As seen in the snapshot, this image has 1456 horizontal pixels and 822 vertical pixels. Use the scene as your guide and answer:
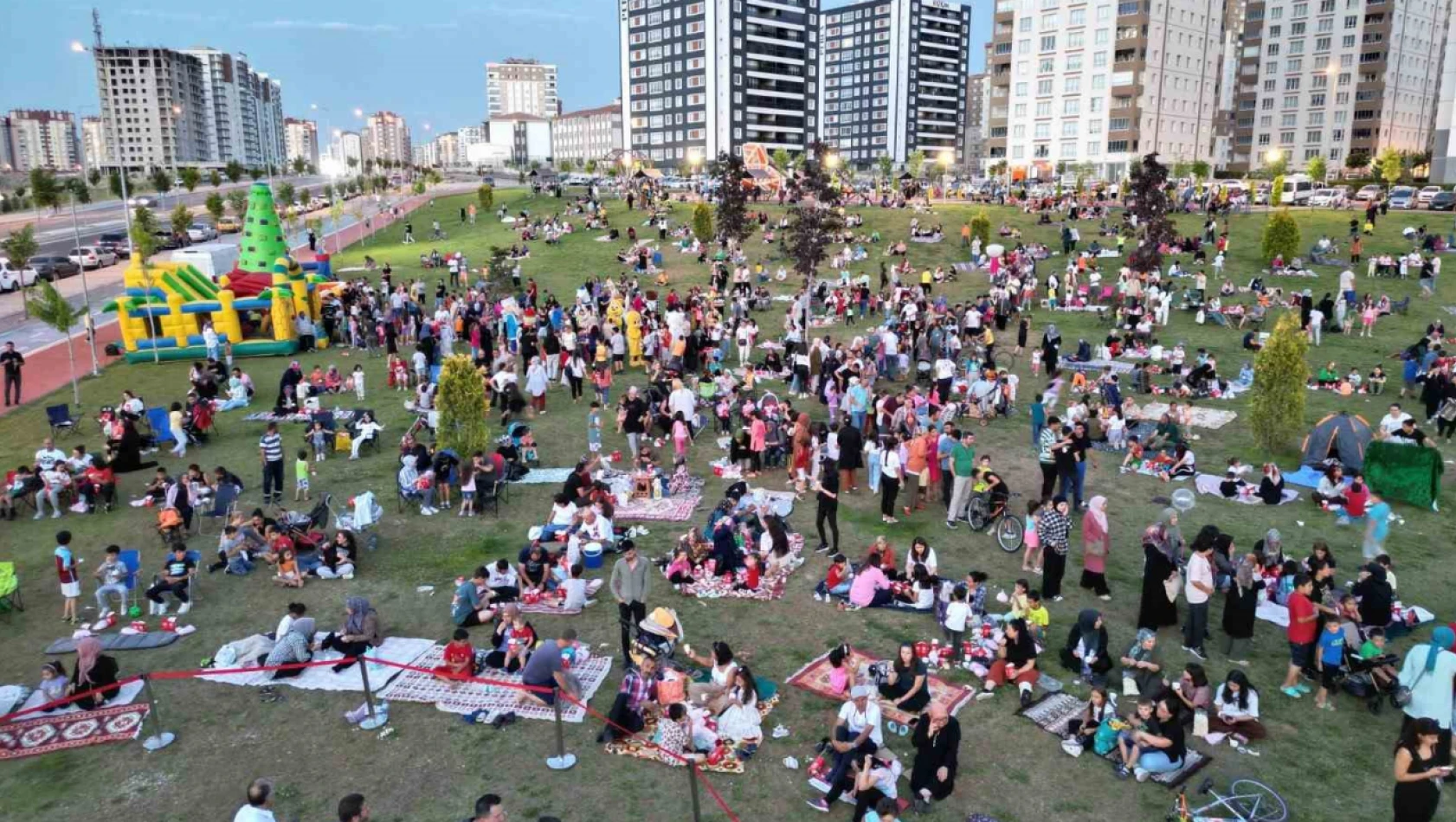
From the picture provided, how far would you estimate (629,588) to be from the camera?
35.1ft

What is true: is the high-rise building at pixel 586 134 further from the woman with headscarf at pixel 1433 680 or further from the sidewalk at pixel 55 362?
the woman with headscarf at pixel 1433 680

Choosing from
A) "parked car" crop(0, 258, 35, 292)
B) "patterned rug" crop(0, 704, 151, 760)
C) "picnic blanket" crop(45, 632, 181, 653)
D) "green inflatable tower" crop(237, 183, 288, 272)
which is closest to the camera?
"patterned rug" crop(0, 704, 151, 760)

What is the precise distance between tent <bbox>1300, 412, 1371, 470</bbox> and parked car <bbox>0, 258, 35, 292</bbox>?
160 feet

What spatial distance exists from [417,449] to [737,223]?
29.8m

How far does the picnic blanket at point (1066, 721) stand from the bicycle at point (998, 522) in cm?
404

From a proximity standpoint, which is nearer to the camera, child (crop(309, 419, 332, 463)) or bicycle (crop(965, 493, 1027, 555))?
bicycle (crop(965, 493, 1027, 555))

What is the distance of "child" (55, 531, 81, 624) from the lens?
12008 millimetres

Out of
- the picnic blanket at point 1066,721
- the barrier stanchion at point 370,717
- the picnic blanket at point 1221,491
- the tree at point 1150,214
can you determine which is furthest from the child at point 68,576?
the tree at point 1150,214

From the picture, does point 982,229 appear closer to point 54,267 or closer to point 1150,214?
point 1150,214

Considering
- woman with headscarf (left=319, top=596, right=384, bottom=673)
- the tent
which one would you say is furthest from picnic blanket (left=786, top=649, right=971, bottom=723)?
the tent

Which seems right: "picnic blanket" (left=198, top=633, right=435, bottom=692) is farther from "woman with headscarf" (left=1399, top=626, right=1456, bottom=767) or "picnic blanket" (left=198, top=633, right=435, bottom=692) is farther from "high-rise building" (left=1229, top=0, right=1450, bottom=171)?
"high-rise building" (left=1229, top=0, right=1450, bottom=171)

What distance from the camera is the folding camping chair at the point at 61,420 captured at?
2052 cm

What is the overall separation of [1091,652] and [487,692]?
6919 millimetres

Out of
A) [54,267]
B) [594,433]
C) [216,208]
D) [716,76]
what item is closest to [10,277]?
[54,267]
